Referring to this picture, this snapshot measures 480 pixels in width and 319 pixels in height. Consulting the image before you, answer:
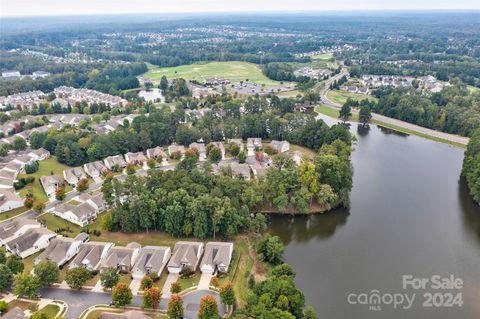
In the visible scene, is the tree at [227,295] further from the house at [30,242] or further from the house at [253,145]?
the house at [253,145]

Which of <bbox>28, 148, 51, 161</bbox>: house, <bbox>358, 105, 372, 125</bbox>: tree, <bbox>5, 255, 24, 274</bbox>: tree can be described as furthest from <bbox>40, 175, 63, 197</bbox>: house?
<bbox>358, 105, 372, 125</bbox>: tree

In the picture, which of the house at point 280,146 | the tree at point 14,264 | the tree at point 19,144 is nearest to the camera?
the tree at point 14,264

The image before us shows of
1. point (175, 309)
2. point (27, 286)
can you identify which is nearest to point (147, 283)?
point (175, 309)

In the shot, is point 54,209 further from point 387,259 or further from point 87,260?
point 387,259

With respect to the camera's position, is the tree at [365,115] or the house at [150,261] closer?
the house at [150,261]

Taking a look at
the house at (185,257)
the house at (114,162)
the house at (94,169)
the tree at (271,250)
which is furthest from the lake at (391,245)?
the house at (94,169)

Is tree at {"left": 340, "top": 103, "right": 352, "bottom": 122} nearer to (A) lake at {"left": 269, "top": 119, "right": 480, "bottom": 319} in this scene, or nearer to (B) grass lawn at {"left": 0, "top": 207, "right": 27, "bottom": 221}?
(A) lake at {"left": 269, "top": 119, "right": 480, "bottom": 319}
